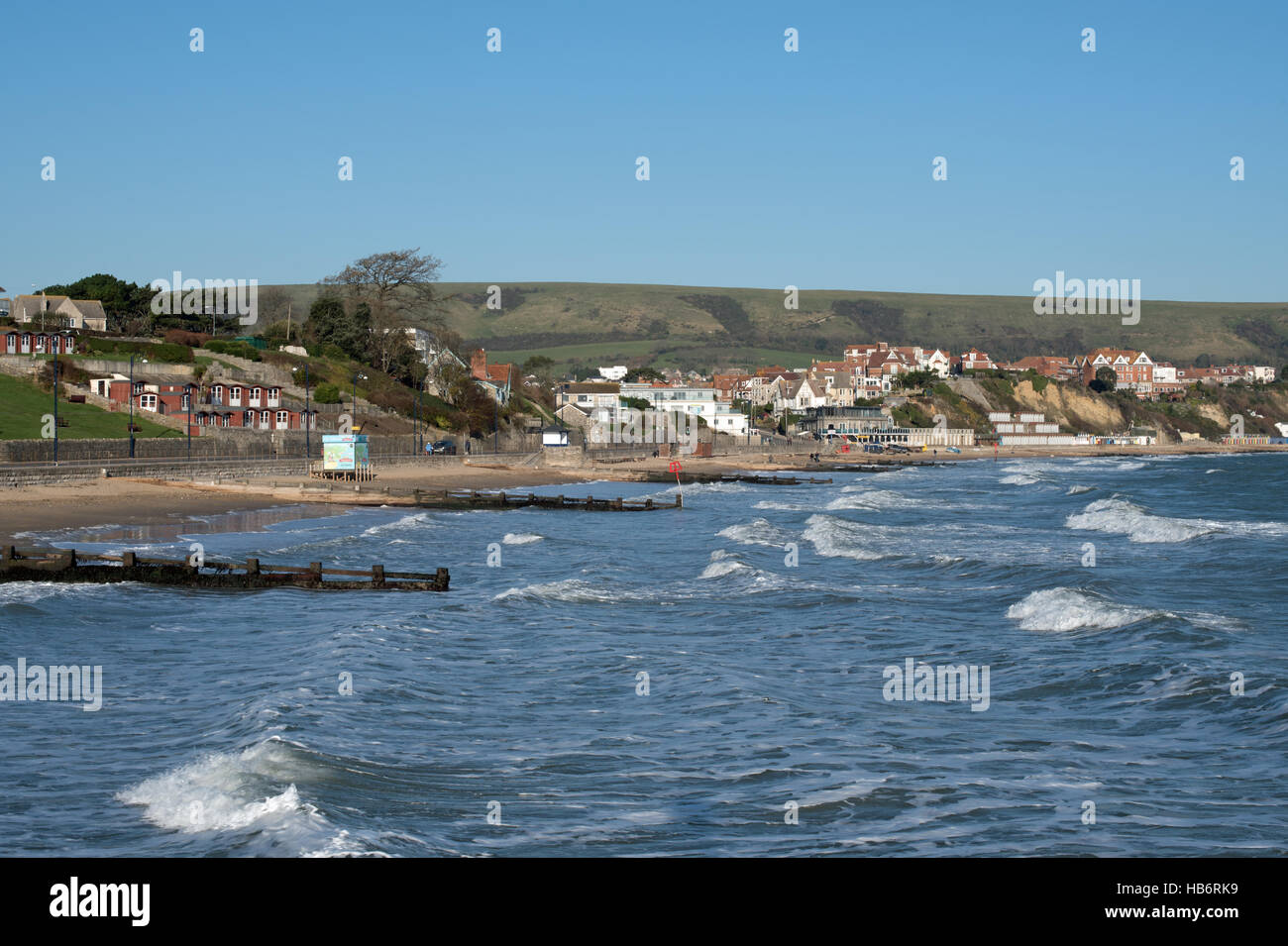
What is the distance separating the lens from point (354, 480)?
228 feet

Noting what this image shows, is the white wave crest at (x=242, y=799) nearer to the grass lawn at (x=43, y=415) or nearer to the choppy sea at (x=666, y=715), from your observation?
the choppy sea at (x=666, y=715)

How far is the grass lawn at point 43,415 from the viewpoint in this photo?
63188mm

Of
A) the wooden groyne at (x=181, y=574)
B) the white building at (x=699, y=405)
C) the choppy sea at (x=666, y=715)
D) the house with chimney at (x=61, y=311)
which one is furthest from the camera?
the white building at (x=699, y=405)

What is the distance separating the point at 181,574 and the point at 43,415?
4465cm

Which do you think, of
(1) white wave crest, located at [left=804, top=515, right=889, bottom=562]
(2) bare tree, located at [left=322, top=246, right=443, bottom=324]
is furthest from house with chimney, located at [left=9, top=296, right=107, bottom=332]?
(1) white wave crest, located at [left=804, top=515, right=889, bottom=562]

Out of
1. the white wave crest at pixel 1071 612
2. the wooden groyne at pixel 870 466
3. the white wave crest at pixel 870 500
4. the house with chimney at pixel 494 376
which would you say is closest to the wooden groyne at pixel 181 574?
the white wave crest at pixel 1071 612

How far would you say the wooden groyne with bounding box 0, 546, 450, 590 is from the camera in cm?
2934

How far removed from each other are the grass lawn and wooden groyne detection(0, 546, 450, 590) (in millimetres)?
33754

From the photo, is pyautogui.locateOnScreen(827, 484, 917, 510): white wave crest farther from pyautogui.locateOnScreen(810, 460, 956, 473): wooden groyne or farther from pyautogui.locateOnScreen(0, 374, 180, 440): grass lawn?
pyautogui.locateOnScreen(810, 460, 956, 473): wooden groyne

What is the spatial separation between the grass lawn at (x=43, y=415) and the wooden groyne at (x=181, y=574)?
111 feet
